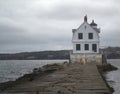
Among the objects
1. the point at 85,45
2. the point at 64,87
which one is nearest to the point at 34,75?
the point at 64,87

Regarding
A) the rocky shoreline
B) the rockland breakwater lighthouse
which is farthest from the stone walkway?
the rockland breakwater lighthouse

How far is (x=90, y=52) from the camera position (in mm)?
41250

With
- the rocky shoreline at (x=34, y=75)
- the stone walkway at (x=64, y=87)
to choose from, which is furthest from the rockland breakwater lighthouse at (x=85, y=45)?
the stone walkway at (x=64, y=87)

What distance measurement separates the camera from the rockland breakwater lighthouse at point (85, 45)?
135 ft

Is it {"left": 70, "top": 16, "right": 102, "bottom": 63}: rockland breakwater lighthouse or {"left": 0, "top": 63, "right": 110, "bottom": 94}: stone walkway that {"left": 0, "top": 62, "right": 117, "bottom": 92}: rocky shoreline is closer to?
{"left": 0, "top": 63, "right": 110, "bottom": 94}: stone walkway

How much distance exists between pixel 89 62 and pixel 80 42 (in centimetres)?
294

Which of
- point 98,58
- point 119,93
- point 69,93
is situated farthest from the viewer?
point 98,58

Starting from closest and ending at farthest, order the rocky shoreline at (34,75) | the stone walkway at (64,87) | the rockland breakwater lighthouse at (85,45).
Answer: the stone walkway at (64,87) → the rocky shoreline at (34,75) → the rockland breakwater lighthouse at (85,45)

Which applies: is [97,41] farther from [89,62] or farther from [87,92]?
[87,92]

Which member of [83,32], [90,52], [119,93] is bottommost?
[119,93]

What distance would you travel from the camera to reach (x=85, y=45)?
1635 inches

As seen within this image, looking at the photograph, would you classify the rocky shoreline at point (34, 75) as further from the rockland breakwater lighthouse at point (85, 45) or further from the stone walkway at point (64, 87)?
the rockland breakwater lighthouse at point (85, 45)

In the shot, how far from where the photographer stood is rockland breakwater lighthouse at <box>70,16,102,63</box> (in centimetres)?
4125

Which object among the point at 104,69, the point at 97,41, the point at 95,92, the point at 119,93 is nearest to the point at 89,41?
the point at 97,41
